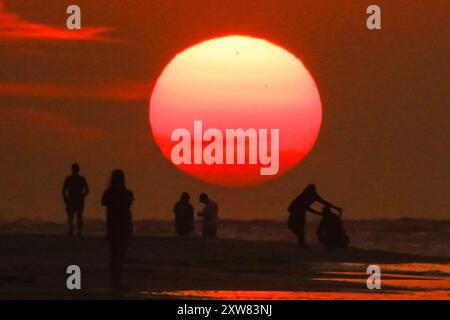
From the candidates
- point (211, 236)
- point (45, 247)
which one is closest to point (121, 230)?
point (45, 247)

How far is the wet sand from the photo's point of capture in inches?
1038

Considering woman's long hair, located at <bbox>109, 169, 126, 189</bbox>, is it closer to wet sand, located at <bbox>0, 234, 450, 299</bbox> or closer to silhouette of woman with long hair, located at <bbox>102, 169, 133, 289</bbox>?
silhouette of woman with long hair, located at <bbox>102, 169, 133, 289</bbox>

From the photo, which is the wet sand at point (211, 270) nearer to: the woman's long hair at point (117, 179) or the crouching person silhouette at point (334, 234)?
the crouching person silhouette at point (334, 234)

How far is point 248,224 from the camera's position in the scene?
3991 inches

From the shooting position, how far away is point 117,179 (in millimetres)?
26047

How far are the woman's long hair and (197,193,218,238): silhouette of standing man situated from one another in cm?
1361

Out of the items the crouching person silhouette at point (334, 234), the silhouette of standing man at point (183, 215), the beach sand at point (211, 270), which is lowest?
the beach sand at point (211, 270)

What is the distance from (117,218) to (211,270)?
16.7 ft

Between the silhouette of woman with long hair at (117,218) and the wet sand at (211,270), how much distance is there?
472mm

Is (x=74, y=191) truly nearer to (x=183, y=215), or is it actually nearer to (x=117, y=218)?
(x=183, y=215)

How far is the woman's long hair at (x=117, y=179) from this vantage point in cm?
2605

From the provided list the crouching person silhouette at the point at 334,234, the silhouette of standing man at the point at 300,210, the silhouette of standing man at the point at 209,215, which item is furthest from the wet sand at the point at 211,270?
the silhouette of standing man at the point at 209,215

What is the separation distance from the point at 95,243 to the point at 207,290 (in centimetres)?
811
